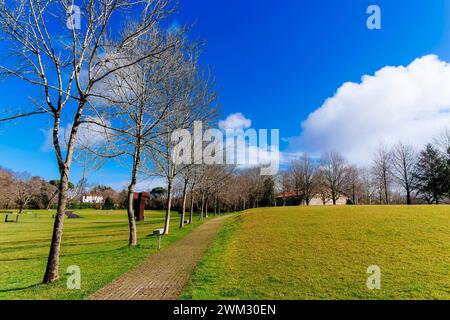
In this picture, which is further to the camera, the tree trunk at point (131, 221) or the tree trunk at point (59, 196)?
the tree trunk at point (131, 221)

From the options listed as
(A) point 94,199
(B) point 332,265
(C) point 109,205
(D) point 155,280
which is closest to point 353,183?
(B) point 332,265

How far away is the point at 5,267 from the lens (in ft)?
31.7

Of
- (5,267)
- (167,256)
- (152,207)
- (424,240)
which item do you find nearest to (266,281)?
(167,256)

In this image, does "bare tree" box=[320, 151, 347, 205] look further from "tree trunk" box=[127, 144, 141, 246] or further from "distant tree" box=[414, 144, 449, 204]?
"tree trunk" box=[127, 144, 141, 246]

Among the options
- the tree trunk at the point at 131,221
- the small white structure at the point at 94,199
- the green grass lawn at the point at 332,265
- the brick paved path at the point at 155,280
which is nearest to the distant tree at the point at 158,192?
the small white structure at the point at 94,199

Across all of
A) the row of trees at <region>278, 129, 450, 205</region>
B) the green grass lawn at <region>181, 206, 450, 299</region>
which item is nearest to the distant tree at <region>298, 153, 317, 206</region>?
the row of trees at <region>278, 129, 450, 205</region>

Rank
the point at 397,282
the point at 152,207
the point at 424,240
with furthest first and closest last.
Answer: the point at 152,207 → the point at 424,240 → the point at 397,282

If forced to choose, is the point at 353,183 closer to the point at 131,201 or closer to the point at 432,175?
the point at 432,175

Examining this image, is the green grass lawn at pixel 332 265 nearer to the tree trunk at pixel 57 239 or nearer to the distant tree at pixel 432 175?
the tree trunk at pixel 57 239

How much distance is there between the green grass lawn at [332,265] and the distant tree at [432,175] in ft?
136

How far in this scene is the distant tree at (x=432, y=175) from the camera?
44.5 meters

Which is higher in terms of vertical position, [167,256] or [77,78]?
[77,78]
